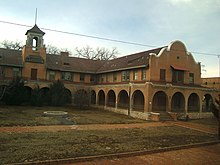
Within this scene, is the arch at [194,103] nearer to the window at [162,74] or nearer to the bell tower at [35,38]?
the window at [162,74]

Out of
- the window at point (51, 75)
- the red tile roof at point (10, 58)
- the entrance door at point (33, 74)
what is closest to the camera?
the red tile roof at point (10, 58)

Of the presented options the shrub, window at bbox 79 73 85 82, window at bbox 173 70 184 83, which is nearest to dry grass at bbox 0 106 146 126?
window at bbox 173 70 184 83

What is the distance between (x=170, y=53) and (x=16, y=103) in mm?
23434

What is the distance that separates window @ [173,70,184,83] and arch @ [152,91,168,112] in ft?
8.61

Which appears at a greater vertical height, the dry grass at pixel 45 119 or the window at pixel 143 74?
the window at pixel 143 74

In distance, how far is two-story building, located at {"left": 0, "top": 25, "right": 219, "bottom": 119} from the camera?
2836 centimetres

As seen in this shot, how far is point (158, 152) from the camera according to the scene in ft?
36.9

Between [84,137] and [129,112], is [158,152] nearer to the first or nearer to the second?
[84,137]

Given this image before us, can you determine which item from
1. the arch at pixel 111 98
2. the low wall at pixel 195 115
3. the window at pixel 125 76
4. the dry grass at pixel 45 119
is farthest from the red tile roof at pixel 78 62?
the dry grass at pixel 45 119

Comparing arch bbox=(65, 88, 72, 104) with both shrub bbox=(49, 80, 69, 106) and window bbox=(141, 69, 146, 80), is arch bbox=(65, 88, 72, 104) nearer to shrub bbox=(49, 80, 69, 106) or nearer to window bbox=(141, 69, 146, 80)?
shrub bbox=(49, 80, 69, 106)

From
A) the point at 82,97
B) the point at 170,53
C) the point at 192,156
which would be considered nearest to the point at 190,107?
the point at 170,53

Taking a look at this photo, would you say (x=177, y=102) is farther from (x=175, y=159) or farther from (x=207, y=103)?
(x=175, y=159)

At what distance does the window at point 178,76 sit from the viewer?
30.4 m

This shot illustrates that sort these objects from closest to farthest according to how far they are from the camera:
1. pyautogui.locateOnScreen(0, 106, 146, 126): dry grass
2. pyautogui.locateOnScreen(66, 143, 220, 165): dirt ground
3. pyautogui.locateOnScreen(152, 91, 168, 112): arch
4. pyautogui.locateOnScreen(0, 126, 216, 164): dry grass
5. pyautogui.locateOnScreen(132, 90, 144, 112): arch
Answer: pyautogui.locateOnScreen(0, 126, 216, 164): dry grass
pyautogui.locateOnScreen(66, 143, 220, 165): dirt ground
pyautogui.locateOnScreen(0, 106, 146, 126): dry grass
pyautogui.locateOnScreen(152, 91, 168, 112): arch
pyautogui.locateOnScreen(132, 90, 144, 112): arch
